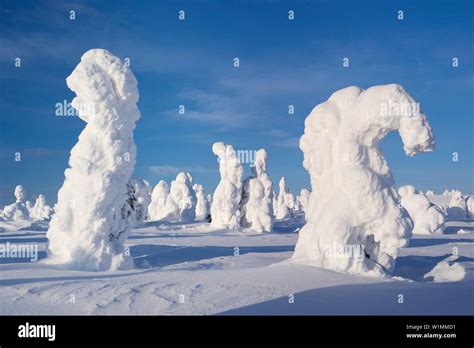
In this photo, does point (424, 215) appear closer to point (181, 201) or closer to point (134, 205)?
point (181, 201)

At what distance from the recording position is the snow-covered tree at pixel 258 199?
33094 mm

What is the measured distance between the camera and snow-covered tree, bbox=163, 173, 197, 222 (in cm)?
4403

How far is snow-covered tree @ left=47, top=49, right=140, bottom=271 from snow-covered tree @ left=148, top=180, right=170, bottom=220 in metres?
34.6

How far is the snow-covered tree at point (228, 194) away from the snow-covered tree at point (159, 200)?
13.8 meters

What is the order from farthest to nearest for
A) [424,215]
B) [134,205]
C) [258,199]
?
[258,199] → [424,215] → [134,205]

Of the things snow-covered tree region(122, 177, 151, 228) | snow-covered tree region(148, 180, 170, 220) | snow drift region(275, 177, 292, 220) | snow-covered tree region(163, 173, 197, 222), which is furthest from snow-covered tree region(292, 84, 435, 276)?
snow drift region(275, 177, 292, 220)

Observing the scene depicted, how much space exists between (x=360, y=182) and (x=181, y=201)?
36.2m

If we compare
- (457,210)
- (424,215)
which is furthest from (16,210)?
(457,210)

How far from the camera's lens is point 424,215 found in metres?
30.8

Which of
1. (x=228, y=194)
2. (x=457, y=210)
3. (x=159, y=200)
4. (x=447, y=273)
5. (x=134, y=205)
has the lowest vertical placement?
(x=447, y=273)

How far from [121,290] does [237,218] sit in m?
26.7

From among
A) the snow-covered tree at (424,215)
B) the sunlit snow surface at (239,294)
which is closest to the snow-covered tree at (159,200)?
the snow-covered tree at (424,215)
